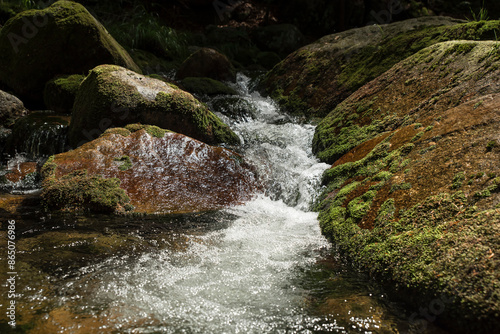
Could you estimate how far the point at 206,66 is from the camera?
418 inches

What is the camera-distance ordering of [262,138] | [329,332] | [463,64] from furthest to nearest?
[262,138] < [463,64] < [329,332]

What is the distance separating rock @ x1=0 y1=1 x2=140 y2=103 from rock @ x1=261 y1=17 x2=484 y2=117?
14.0 feet

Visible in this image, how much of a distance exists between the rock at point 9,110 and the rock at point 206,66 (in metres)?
4.57

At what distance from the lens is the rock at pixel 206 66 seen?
10469 millimetres

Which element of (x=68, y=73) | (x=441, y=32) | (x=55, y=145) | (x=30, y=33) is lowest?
(x=55, y=145)

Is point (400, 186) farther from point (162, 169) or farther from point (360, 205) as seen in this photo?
point (162, 169)

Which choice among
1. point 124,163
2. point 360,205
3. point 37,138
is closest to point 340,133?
point 360,205

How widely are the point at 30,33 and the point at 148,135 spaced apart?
4714 mm

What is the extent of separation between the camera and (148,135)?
5203mm

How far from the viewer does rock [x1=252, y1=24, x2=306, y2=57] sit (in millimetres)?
15602

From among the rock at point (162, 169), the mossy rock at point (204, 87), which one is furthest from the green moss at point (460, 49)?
the mossy rock at point (204, 87)

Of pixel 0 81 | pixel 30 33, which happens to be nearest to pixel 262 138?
pixel 30 33

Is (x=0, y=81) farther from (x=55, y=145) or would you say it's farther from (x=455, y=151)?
(x=455, y=151)

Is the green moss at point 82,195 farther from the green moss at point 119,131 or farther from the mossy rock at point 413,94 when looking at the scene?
the mossy rock at point 413,94
